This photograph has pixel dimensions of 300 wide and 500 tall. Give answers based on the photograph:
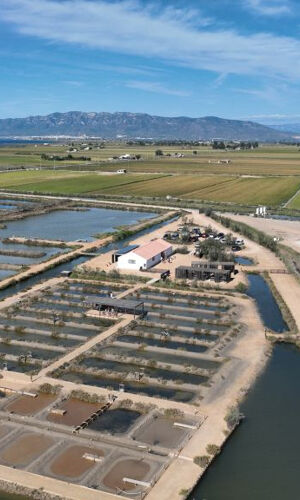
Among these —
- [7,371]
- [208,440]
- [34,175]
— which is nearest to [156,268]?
[7,371]

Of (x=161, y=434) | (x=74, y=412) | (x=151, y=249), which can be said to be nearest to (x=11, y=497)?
(x=74, y=412)

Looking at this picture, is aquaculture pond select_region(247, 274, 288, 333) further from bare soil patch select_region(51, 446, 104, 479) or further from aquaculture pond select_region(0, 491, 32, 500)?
aquaculture pond select_region(0, 491, 32, 500)

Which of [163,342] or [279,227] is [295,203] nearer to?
[279,227]

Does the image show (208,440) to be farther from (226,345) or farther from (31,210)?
(31,210)

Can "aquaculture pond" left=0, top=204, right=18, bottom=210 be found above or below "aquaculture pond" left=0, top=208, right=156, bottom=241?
above

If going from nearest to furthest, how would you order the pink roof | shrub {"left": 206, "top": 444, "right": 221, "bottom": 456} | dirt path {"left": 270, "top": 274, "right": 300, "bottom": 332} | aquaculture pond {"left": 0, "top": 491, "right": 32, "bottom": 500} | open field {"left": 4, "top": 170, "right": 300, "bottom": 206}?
1. aquaculture pond {"left": 0, "top": 491, "right": 32, "bottom": 500}
2. shrub {"left": 206, "top": 444, "right": 221, "bottom": 456}
3. dirt path {"left": 270, "top": 274, "right": 300, "bottom": 332}
4. the pink roof
5. open field {"left": 4, "top": 170, "right": 300, "bottom": 206}

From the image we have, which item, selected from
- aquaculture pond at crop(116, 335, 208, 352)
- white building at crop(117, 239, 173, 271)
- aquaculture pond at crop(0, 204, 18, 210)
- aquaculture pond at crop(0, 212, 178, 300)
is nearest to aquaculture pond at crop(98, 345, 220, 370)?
aquaculture pond at crop(116, 335, 208, 352)

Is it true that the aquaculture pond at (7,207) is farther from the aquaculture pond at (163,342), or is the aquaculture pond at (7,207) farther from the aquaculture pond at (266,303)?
the aquaculture pond at (163,342)
